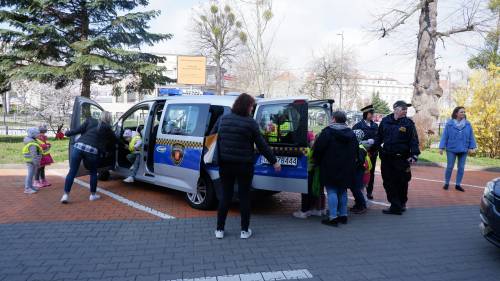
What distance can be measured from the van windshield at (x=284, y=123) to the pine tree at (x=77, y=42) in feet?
40.2

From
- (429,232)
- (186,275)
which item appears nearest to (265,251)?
(186,275)

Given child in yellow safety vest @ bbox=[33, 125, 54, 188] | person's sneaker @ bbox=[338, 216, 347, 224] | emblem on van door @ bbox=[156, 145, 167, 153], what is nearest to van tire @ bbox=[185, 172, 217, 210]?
emblem on van door @ bbox=[156, 145, 167, 153]

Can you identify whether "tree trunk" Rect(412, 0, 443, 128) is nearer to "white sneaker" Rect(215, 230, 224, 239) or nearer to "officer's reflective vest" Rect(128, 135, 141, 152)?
"officer's reflective vest" Rect(128, 135, 141, 152)

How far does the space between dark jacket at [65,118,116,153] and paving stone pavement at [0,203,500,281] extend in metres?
1.53

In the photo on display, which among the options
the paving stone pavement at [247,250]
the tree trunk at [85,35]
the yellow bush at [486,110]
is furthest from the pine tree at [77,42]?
the yellow bush at [486,110]

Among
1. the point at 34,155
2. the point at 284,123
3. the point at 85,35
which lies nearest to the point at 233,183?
the point at 284,123

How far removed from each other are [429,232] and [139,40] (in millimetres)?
15427

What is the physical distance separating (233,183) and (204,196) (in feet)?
5.14

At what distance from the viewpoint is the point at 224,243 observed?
455 centimetres

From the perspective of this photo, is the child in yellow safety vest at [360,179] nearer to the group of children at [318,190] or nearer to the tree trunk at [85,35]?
the group of children at [318,190]

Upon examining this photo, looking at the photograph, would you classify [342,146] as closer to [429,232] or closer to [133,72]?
[429,232]

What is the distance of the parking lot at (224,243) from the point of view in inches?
147

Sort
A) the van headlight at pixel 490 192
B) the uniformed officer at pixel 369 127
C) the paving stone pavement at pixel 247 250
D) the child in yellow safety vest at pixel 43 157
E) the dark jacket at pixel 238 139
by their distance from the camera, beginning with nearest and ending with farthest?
the paving stone pavement at pixel 247 250, the van headlight at pixel 490 192, the dark jacket at pixel 238 139, the uniformed officer at pixel 369 127, the child in yellow safety vest at pixel 43 157

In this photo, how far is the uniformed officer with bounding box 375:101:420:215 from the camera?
19.0ft
